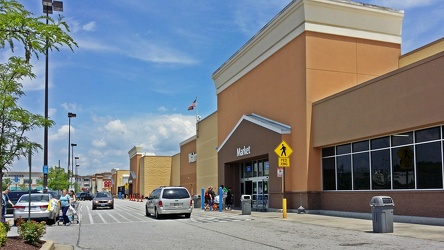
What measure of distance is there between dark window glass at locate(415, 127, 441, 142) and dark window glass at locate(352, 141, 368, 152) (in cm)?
376

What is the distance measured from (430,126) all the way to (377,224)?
554cm

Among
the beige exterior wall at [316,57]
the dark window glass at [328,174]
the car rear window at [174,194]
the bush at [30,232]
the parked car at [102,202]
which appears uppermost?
the beige exterior wall at [316,57]

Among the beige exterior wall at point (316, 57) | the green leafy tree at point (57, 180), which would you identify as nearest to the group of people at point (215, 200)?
the beige exterior wall at point (316, 57)

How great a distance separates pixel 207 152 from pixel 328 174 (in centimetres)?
2688

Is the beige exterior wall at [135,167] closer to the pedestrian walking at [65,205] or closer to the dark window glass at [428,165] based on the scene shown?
the pedestrian walking at [65,205]

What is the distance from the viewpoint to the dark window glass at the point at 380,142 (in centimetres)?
2188

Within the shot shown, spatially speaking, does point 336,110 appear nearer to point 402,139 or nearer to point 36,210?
point 402,139

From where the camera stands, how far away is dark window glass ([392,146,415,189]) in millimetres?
20094

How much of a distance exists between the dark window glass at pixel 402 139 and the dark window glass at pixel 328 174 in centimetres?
516

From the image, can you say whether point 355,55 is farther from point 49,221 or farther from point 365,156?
point 49,221

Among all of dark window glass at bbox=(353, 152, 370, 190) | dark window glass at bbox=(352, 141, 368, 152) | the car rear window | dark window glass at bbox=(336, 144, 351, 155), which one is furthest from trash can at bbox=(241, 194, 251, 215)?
dark window glass at bbox=(352, 141, 368, 152)

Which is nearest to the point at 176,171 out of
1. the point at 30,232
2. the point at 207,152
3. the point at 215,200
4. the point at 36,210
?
the point at 207,152

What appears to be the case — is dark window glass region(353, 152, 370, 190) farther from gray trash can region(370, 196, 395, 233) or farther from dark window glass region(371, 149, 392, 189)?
gray trash can region(370, 196, 395, 233)

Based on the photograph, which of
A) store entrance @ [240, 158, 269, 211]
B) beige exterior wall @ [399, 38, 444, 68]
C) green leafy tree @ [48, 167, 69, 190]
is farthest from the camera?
green leafy tree @ [48, 167, 69, 190]
